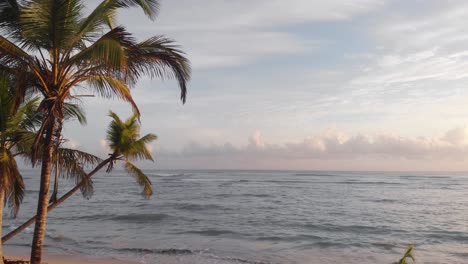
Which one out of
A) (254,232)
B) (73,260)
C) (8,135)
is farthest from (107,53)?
(254,232)

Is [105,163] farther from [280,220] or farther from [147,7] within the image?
[280,220]

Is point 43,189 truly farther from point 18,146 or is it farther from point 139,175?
point 139,175

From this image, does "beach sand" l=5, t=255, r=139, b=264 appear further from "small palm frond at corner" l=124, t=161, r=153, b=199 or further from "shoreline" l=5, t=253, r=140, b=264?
"small palm frond at corner" l=124, t=161, r=153, b=199

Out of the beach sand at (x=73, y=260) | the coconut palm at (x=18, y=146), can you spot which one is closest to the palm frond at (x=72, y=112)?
the coconut palm at (x=18, y=146)

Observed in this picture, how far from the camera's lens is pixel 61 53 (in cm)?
701

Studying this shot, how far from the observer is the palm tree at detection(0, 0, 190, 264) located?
6391 mm

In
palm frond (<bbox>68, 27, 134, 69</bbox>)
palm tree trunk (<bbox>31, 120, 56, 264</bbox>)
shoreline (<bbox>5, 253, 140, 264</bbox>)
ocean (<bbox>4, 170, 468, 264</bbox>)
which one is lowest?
ocean (<bbox>4, 170, 468, 264</bbox>)

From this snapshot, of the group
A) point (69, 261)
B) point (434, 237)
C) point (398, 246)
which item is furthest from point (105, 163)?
point (434, 237)

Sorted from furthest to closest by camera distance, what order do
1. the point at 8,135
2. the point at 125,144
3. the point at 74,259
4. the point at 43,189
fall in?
the point at 74,259 < the point at 125,144 < the point at 8,135 < the point at 43,189

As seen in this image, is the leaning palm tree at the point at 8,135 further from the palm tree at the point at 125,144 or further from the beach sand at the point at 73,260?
the beach sand at the point at 73,260

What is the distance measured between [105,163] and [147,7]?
10.4 feet

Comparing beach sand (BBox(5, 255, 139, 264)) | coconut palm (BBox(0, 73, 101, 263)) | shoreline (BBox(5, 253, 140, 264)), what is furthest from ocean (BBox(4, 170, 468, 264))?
coconut palm (BBox(0, 73, 101, 263))

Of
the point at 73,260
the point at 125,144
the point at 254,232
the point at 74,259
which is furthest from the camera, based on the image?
the point at 254,232

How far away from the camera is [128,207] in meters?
34.8
